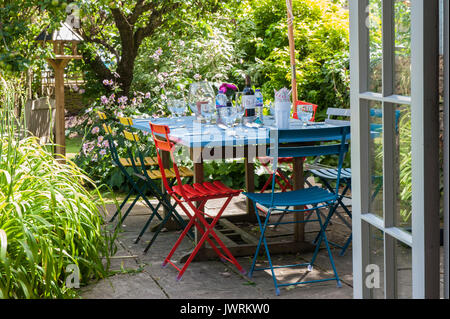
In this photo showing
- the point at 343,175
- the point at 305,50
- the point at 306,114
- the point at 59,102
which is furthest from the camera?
the point at 305,50

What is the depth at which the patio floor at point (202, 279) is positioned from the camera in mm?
3908

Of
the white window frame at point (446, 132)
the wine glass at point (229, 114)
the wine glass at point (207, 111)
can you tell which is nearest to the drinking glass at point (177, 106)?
the wine glass at point (207, 111)

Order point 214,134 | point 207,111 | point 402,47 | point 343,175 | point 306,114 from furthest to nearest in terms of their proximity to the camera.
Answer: point 207,111 → point 306,114 → point 343,175 → point 214,134 → point 402,47

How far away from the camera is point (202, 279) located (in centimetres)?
420

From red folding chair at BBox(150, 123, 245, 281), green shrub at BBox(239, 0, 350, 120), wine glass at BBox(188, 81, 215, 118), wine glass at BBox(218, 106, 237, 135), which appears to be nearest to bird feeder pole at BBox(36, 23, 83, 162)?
wine glass at BBox(188, 81, 215, 118)

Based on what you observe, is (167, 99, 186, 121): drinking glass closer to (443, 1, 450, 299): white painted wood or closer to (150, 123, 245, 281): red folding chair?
(150, 123, 245, 281): red folding chair

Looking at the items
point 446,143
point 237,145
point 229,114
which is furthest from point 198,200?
point 446,143

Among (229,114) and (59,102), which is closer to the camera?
(229,114)

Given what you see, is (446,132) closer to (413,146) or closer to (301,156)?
(413,146)

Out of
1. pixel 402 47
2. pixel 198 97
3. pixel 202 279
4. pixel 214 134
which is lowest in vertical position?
pixel 202 279

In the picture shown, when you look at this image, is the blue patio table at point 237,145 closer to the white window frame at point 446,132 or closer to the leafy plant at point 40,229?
the leafy plant at point 40,229

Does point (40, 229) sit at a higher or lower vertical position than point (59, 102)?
lower
